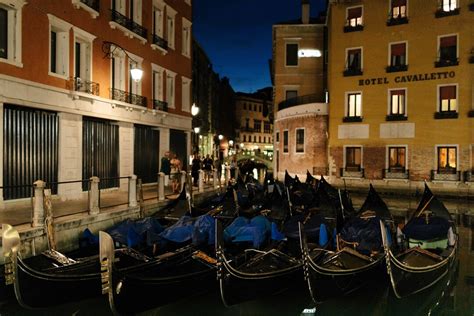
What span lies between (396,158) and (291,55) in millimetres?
8386

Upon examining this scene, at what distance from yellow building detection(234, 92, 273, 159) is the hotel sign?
36.1 meters

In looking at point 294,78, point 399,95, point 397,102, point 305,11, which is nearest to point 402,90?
point 399,95

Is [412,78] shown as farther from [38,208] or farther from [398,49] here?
[38,208]

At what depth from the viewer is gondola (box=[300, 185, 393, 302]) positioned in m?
5.64

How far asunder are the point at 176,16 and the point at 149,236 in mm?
10092

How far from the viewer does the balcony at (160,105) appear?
13.6 metres

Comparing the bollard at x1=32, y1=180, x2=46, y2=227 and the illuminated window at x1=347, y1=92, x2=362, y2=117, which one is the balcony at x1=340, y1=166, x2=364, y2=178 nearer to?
the illuminated window at x1=347, y1=92, x2=362, y2=117

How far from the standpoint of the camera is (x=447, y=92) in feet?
55.6

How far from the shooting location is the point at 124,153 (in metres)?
12.1

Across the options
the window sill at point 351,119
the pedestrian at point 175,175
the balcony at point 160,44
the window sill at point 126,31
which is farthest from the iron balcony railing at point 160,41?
the window sill at point 351,119

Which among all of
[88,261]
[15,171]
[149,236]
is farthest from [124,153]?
[88,261]

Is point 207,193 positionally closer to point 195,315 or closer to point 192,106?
point 192,106

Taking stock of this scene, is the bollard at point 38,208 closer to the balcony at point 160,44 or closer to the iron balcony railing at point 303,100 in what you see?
the balcony at point 160,44

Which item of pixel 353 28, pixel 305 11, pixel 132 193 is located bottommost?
pixel 132 193
